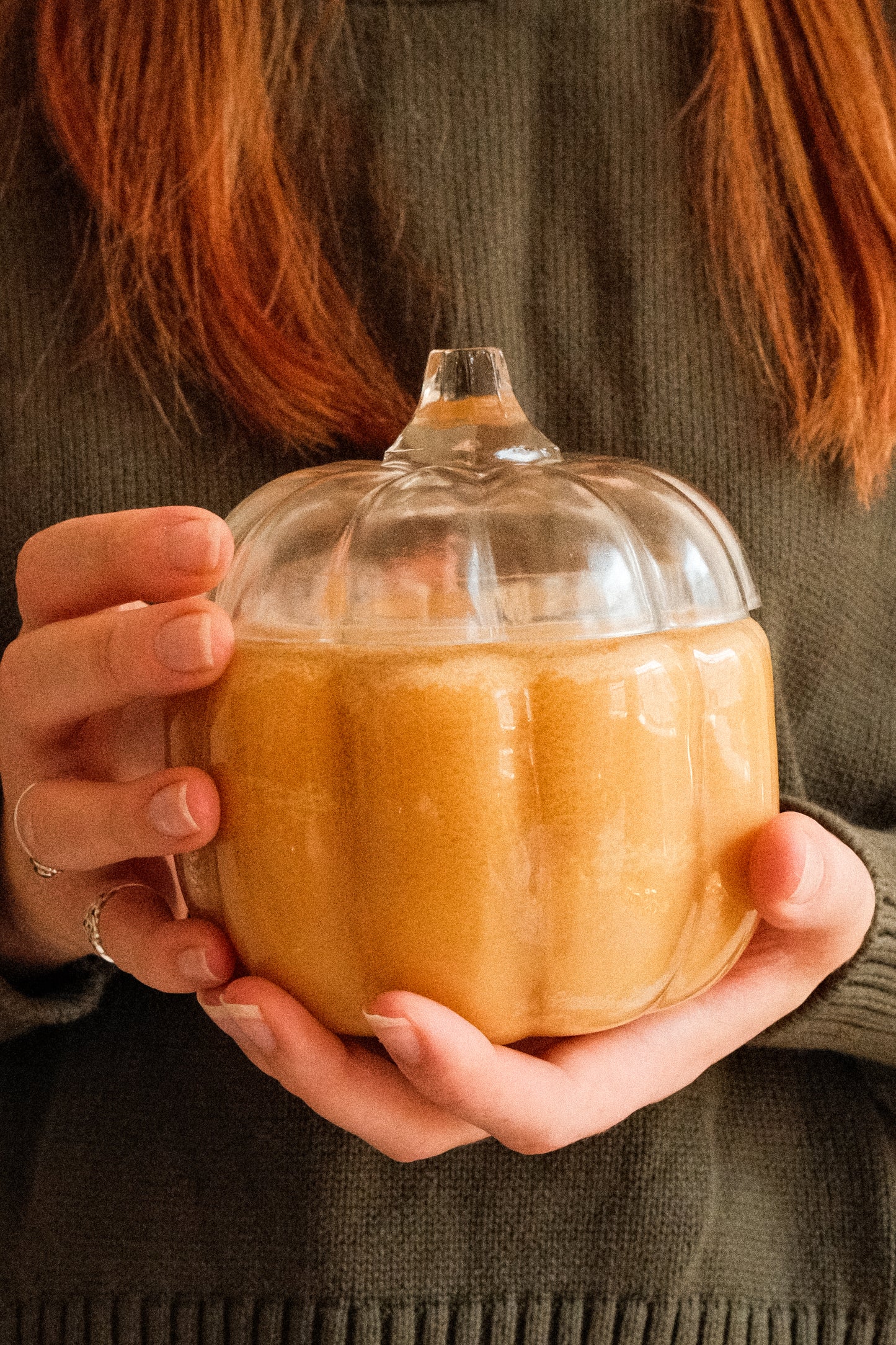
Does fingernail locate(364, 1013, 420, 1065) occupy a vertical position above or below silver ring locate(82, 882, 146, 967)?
above

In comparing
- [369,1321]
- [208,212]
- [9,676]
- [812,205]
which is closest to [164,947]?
[9,676]

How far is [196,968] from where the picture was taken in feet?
1.69

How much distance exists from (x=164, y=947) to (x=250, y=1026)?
8 centimetres

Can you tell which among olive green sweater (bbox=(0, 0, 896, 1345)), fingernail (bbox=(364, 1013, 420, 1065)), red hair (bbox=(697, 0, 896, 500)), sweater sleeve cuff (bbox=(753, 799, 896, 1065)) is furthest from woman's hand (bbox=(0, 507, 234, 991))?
red hair (bbox=(697, 0, 896, 500))

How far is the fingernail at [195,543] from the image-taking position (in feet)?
1.50

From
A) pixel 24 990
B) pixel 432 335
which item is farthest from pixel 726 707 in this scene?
pixel 24 990

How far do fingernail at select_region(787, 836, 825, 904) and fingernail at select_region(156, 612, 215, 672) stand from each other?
10.7 inches

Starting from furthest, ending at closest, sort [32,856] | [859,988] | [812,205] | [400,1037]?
[812,205] < [859,988] < [32,856] < [400,1037]

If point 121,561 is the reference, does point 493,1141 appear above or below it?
below

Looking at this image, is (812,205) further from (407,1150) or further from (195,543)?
(407,1150)

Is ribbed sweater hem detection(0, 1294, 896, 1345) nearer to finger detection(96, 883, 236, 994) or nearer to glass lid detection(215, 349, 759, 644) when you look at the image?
finger detection(96, 883, 236, 994)

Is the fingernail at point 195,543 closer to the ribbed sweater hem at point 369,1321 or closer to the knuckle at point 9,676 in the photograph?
the knuckle at point 9,676

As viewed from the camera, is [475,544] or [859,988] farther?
[859,988]

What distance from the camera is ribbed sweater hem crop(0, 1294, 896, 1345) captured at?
74cm
